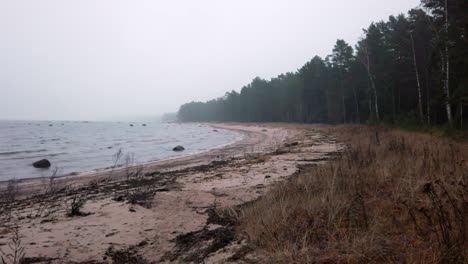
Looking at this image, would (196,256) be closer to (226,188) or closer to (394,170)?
(394,170)

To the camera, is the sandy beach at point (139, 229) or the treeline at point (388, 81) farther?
the treeline at point (388, 81)

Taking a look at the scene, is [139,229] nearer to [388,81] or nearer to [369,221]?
[369,221]

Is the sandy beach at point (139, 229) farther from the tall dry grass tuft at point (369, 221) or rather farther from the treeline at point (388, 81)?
the treeline at point (388, 81)

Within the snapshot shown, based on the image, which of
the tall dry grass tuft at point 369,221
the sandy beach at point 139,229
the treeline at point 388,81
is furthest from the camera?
the treeline at point 388,81

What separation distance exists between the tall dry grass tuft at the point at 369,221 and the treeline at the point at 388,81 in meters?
10.6

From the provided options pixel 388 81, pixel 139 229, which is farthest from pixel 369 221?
pixel 388 81

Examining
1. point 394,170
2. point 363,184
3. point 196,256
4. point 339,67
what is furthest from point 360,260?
point 339,67

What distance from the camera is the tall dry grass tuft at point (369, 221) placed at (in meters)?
3.13

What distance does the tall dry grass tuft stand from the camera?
3.13 metres

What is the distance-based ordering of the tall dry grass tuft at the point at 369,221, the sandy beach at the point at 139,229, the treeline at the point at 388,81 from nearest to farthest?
the tall dry grass tuft at the point at 369,221 < the sandy beach at the point at 139,229 < the treeline at the point at 388,81

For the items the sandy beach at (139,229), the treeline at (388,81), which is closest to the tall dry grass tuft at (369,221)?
the sandy beach at (139,229)

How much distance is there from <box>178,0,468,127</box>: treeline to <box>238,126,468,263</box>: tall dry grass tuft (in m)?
10.6

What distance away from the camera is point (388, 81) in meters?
35.5

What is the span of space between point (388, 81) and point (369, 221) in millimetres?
35390
